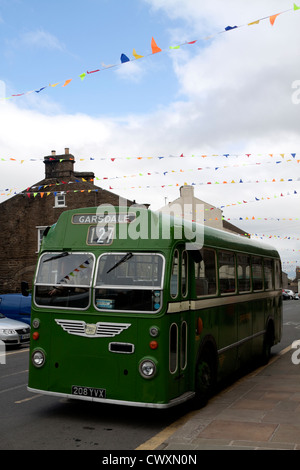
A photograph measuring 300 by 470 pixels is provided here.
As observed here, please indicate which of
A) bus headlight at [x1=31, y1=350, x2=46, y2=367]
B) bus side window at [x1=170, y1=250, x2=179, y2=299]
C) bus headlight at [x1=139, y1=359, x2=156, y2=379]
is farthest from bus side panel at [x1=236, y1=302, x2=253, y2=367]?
bus headlight at [x1=31, y1=350, x2=46, y2=367]

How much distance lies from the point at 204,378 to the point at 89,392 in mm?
1904

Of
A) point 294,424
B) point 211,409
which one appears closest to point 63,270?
point 211,409

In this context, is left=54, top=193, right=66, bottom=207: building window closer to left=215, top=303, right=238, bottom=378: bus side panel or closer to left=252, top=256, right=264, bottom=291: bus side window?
left=252, top=256, right=264, bottom=291: bus side window

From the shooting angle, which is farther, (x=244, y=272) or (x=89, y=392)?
(x=244, y=272)

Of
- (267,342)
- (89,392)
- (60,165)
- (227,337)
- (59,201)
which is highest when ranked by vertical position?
(60,165)

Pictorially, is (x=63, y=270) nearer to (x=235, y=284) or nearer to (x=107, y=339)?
(x=107, y=339)

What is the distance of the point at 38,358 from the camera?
7.65 m

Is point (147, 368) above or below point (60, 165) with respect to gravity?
below

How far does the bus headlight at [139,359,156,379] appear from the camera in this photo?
696 centimetres

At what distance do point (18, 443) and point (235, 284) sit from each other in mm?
5198

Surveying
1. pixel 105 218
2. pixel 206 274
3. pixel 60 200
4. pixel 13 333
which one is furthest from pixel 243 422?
pixel 60 200

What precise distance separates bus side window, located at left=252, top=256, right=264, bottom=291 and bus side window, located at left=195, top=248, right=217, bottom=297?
2.98 m

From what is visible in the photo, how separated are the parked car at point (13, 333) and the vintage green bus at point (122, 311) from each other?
9.09 m

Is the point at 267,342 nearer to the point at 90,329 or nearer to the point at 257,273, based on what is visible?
the point at 257,273
